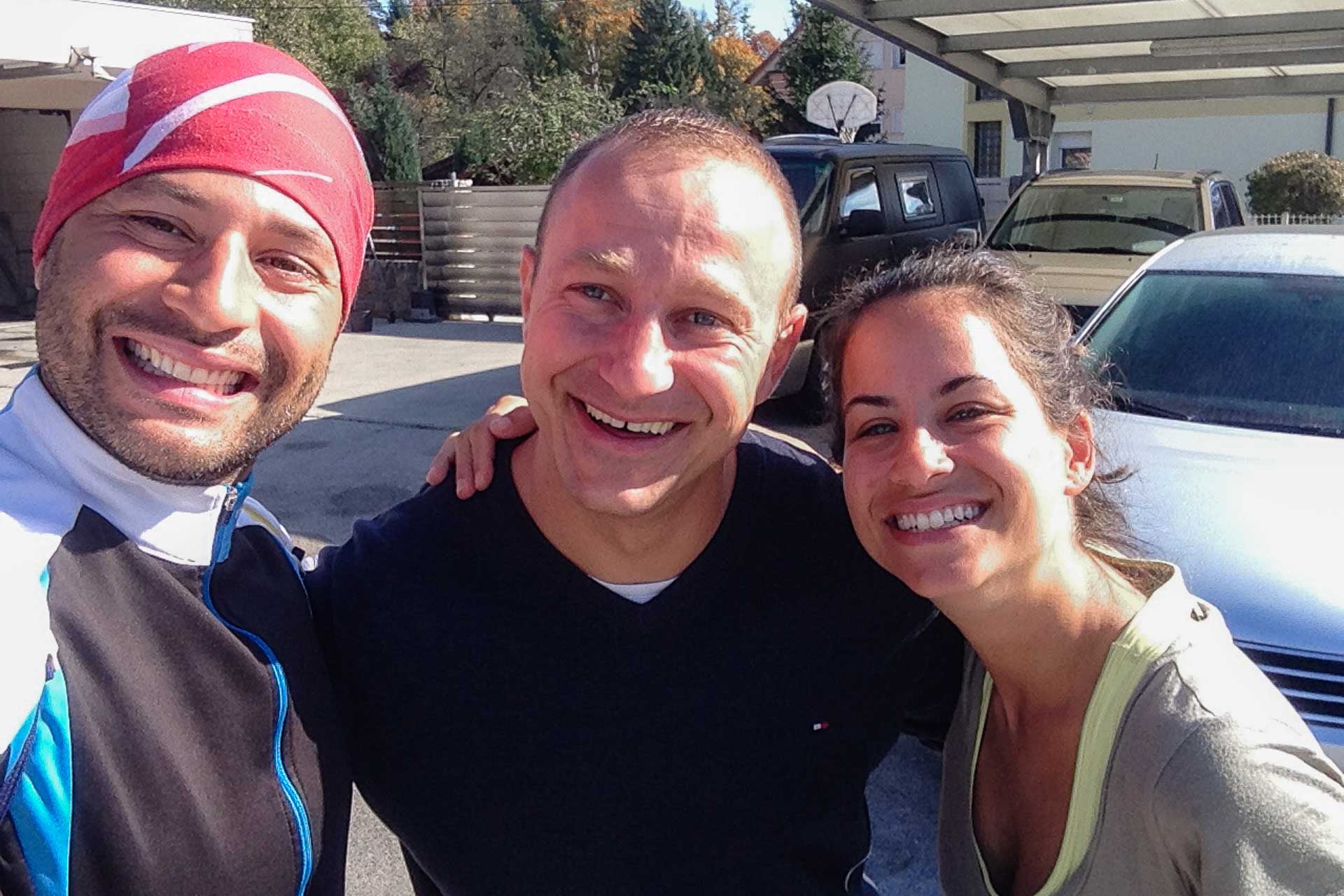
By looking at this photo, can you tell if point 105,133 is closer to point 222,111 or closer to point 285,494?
point 222,111

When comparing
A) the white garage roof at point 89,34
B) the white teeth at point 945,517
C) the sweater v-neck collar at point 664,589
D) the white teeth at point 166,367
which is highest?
the white garage roof at point 89,34

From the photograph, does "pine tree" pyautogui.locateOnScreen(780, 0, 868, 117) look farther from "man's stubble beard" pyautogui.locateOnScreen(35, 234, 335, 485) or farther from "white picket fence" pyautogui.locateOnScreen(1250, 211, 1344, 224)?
"man's stubble beard" pyautogui.locateOnScreen(35, 234, 335, 485)

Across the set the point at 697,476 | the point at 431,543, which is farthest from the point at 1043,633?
the point at 431,543

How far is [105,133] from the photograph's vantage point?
1.47 metres

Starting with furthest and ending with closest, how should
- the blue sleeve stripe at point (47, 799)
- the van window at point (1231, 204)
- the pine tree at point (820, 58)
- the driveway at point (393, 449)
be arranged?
the pine tree at point (820, 58)
the van window at point (1231, 204)
the driveway at point (393, 449)
the blue sleeve stripe at point (47, 799)

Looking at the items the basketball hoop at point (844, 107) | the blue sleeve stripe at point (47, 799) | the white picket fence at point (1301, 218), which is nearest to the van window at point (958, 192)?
the basketball hoop at point (844, 107)

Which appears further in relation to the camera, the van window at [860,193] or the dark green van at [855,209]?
the van window at [860,193]

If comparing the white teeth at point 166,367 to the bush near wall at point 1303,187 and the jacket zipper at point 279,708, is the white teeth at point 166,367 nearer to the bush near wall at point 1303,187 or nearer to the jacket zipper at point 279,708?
the jacket zipper at point 279,708

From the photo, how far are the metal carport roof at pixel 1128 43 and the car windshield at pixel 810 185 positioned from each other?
1167 millimetres

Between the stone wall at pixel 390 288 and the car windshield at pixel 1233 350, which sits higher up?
the car windshield at pixel 1233 350

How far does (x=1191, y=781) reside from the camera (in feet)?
4.51

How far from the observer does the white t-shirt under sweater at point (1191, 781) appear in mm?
1333

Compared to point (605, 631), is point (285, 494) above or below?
below

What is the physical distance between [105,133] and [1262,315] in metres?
4.18
